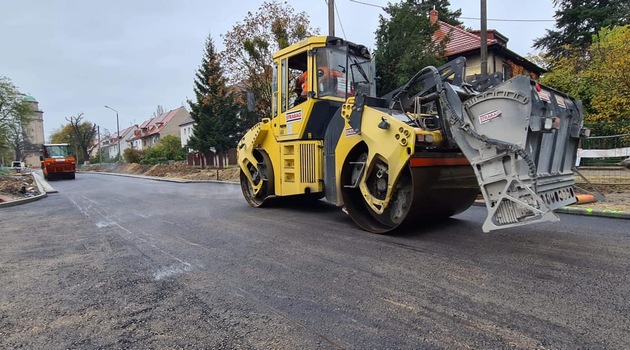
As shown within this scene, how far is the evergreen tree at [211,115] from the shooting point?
27188mm

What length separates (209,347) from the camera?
2.44 m

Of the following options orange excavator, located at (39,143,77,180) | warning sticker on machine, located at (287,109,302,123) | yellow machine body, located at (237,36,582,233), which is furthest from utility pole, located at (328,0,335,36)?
orange excavator, located at (39,143,77,180)

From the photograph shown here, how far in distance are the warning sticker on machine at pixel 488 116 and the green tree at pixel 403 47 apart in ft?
33.2

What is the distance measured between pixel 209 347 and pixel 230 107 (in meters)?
26.5

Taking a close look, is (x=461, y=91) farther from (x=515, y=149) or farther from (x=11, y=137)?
(x=11, y=137)

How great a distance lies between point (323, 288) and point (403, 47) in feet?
43.2

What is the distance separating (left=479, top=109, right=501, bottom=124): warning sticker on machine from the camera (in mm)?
4094

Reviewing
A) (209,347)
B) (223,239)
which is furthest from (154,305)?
(223,239)

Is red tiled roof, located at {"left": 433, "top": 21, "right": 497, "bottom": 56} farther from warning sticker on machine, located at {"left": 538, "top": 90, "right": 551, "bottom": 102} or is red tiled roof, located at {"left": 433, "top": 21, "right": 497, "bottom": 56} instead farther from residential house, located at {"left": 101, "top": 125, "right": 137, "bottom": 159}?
residential house, located at {"left": 101, "top": 125, "right": 137, "bottom": 159}

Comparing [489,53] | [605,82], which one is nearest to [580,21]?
[489,53]

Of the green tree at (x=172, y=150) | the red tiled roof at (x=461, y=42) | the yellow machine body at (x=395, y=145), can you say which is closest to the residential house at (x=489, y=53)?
the red tiled roof at (x=461, y=42)

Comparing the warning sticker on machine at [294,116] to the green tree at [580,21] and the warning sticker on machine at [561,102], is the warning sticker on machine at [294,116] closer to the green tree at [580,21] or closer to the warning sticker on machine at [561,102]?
the warning sticker on machine at [561,102]

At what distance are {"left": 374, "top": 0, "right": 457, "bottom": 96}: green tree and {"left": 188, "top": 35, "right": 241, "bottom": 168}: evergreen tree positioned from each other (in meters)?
14.2

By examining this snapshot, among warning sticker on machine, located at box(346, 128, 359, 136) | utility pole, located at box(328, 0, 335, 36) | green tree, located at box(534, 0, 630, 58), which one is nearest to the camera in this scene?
warning sticker on machine, located at box(346, 128, 359, 136)
